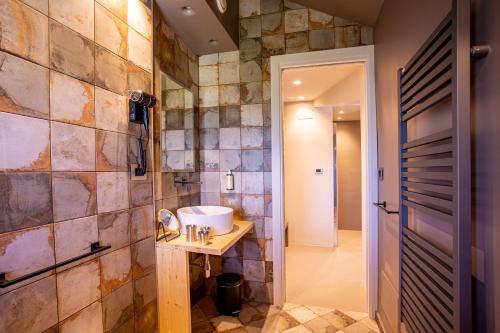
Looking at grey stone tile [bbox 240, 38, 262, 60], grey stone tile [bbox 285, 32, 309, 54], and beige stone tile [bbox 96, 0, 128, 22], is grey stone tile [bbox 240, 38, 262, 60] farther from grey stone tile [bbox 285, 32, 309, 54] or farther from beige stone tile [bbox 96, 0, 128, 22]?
beige stone tile [bbox 96, 0, 128, 22]

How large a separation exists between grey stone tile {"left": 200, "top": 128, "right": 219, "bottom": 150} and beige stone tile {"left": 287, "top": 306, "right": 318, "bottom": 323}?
1.67m

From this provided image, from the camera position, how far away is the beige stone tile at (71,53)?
993mm

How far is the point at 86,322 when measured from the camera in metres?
1.11

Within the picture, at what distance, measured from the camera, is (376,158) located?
75.9 inches

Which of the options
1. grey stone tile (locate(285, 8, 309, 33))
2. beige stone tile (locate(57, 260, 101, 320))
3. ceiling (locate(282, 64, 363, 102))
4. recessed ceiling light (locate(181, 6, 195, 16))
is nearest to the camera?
beige stone tile (locate(57, 260, 101, 320))

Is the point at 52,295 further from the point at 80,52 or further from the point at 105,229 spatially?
the point at 80,52

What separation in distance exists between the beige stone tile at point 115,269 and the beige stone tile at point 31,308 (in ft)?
0.80

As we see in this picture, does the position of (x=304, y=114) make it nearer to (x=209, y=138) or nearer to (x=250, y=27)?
(x=250, y=27)

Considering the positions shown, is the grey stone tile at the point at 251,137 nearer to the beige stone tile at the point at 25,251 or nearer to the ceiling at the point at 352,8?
the ceiling at the point at 352,8

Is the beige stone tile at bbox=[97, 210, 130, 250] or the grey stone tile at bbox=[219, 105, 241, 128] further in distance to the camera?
the grey stone tile at bbox=[219, 105, 241, 128]

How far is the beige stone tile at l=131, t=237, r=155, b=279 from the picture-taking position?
1.43 metres

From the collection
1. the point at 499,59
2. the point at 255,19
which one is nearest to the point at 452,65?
the point at 499,59

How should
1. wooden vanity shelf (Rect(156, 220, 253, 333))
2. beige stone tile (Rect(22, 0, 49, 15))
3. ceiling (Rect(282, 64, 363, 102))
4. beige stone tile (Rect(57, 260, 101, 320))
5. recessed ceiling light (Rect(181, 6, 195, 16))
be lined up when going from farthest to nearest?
ceiling (Rect(282, 64, 363, 102)) < recessed ceiling light (Rect(181, 6, 195, 16)) < wooden vanity shelf (Rect(156, 220, 253, 333)) < beige stone tile (Rect(57, 260, 101, 320)) < beige stone tile (Rect(22, 0, 49, 15))

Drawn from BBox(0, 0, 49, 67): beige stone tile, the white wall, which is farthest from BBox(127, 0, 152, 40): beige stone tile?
the white wall
